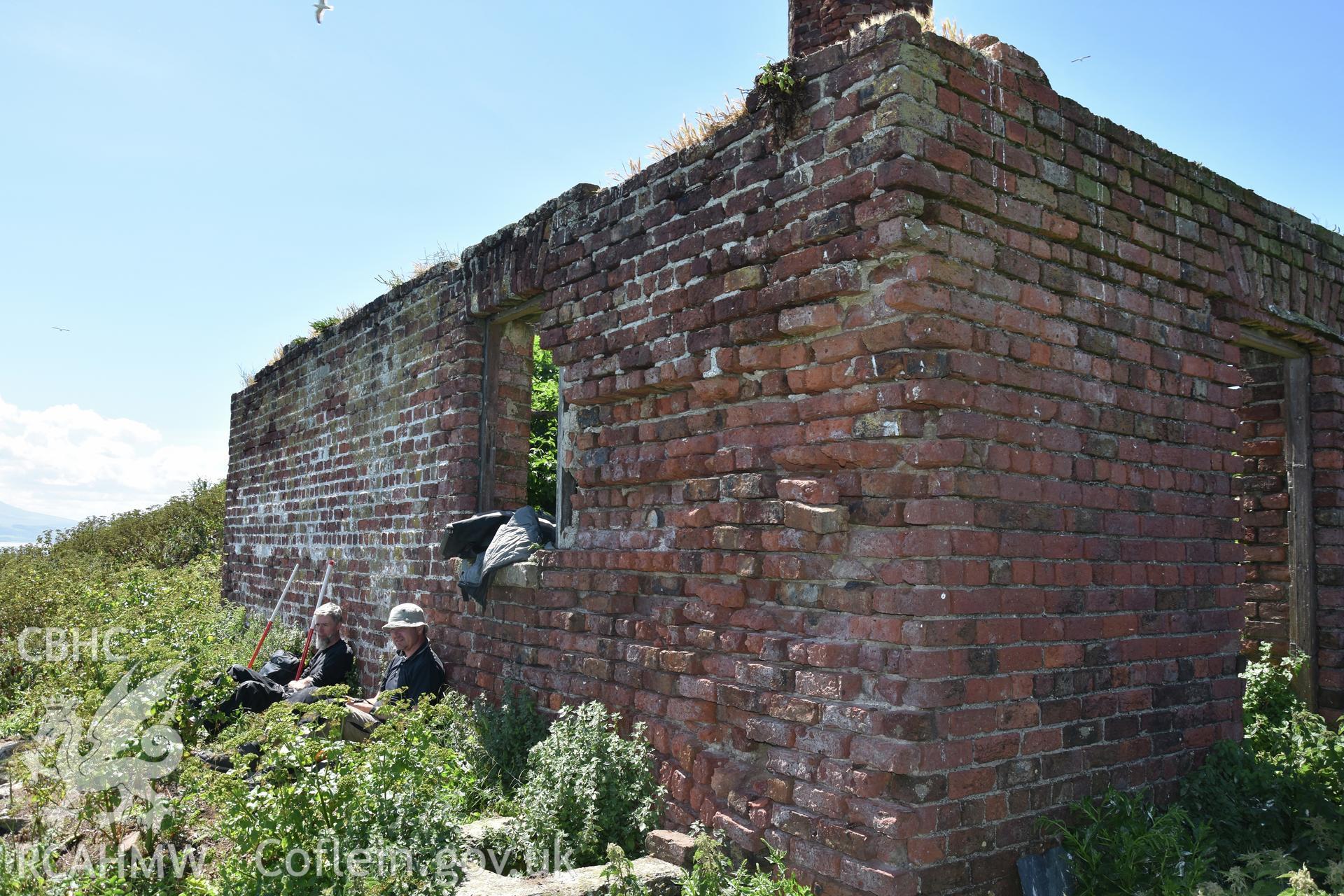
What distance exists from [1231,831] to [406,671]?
4326mm

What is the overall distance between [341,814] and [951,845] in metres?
2.14

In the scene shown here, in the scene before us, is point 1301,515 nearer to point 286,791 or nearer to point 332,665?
point 286,791

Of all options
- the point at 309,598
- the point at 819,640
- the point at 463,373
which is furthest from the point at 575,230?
the point at 309,598

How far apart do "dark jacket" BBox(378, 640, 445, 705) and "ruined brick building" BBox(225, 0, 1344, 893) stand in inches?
29.9

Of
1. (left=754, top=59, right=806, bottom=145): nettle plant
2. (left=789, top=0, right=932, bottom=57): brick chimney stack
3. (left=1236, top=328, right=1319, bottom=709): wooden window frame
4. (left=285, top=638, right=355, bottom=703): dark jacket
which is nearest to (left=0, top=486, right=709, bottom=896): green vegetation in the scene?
(left=285, top=638, right=355, bottom=703): dark jacket

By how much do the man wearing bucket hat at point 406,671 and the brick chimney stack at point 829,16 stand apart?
404 cm

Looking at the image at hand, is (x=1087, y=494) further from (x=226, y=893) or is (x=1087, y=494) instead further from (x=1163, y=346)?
(x=226, y=893)

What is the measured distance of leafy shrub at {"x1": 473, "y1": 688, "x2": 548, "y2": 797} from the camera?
459 cm

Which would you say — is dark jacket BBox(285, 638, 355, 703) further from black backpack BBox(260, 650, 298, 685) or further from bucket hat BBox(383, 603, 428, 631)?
bucket hat BBox(383, 603, 428, 631)

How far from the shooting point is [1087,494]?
3553 mm

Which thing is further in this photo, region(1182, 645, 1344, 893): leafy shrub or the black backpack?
the black backpack

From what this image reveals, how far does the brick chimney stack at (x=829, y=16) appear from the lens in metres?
4.51

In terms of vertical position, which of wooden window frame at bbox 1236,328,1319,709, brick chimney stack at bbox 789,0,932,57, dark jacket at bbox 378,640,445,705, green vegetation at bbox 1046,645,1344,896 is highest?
brick chimney stack at bbox 789,0,932,57

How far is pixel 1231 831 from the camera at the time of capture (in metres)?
3.56
